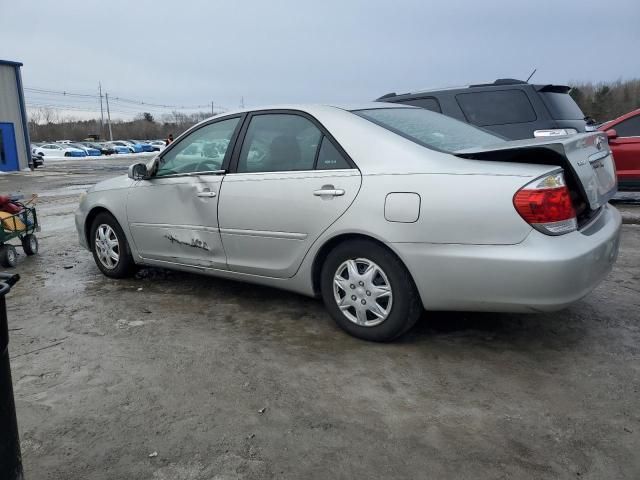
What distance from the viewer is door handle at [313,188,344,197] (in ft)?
11.8

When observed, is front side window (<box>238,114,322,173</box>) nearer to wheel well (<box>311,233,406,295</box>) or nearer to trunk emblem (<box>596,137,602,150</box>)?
wheel well (<box>311,233,406,295</box>)

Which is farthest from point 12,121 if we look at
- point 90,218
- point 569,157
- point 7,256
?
point 569,157

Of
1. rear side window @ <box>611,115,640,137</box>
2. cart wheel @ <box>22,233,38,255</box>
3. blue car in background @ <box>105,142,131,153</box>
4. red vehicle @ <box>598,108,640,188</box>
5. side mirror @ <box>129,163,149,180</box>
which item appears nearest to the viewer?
side mirror @ <box>129,163,149,180</box>

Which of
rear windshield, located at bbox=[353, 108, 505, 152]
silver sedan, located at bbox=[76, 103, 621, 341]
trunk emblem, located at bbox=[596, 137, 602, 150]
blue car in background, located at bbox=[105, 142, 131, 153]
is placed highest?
rear windshield, located at bbox=[353, 108, 505, 152]

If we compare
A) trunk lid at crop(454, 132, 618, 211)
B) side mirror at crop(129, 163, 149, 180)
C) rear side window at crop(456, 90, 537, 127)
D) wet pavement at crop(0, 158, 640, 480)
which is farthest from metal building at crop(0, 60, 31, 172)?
trunk lid at crop(454, 132, 618, 211)

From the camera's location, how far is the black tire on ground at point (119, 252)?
5.27 m

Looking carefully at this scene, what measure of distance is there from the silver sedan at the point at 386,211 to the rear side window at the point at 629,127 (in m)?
6.02

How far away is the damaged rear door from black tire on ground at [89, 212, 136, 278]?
0.77 ft

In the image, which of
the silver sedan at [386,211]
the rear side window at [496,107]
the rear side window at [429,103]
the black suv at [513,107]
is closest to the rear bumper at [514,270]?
the silver sedan at [386,211]

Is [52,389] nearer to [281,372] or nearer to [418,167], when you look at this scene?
[281,372]

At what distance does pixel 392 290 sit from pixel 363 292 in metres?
0.21

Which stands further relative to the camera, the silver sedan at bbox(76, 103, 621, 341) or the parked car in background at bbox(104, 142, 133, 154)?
the parked car in background at bbox(104, 142, 133, 154)

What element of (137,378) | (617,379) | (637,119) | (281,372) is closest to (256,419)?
(281,372)

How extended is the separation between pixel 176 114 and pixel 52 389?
379ft
